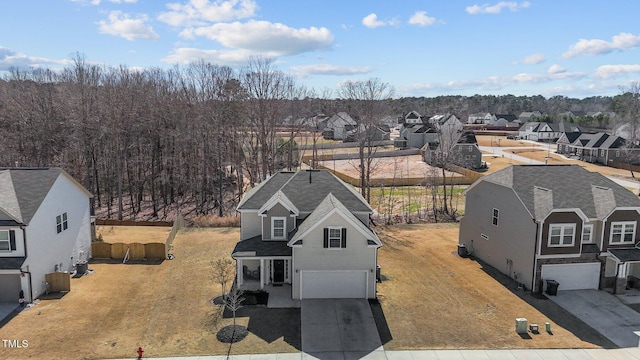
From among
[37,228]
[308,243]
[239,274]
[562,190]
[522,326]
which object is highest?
[562,190]

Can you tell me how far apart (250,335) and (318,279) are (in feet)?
17.0

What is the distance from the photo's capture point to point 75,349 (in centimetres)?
1845

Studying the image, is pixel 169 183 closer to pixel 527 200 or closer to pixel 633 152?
pixel 527 200

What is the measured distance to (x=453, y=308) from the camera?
75.5ft

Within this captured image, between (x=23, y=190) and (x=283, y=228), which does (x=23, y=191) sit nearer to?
(x=23, y=190)

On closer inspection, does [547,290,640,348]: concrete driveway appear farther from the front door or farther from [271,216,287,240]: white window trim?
[271,216,287,240]: white window trim

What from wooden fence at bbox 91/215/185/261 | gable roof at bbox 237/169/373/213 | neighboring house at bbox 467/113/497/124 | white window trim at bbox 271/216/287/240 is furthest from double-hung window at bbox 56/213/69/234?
neighboring house at bbox 467/113/497/124

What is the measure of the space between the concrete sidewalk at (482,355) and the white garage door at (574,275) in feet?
21.3

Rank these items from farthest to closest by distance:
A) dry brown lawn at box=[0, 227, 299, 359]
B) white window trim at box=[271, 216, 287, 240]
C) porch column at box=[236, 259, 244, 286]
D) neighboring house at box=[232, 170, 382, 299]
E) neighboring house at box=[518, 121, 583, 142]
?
neighboring house at box=[518, 121, 583, 142]
white window trim at box=[271, 216, 287, 240]
porch column at box=[236, 259, 244, 286]
neighboring house at box=[232, 170, 382, 299]
dry brown lawn at box=[0, 227, 299, 359]

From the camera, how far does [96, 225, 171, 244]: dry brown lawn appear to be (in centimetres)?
3478

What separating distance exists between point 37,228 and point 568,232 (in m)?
30.0

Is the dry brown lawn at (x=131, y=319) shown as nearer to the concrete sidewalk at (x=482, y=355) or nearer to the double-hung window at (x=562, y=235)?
the concrete sidewalk at (x=482, y=355)

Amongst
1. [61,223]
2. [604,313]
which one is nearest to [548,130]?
[604,313]

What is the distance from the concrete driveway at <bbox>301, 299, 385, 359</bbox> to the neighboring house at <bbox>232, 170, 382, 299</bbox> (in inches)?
39.0
